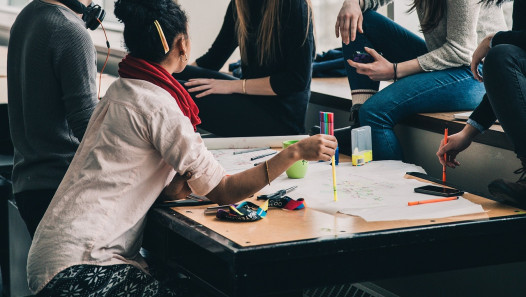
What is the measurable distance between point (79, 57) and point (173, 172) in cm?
49

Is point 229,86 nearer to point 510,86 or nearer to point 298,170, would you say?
point 298,170

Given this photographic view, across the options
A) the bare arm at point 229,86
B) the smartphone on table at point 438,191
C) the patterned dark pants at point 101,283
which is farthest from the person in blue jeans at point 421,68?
the patterned dark pants at point 101,283

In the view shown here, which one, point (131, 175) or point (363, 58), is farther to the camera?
point (363, 58)

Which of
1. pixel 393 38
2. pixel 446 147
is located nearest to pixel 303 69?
pixel 393 38

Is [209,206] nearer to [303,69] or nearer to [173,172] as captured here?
[173,172]

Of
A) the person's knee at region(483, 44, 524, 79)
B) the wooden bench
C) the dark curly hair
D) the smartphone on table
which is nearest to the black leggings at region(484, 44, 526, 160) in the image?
the person's knee at region(483, 44, 524, 79)

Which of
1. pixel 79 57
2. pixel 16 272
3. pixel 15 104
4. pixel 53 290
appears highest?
pixel 79 57

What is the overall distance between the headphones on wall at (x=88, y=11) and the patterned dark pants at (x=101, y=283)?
819mm

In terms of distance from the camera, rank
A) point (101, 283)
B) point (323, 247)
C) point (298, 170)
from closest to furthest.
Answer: point (323, 247) < point (101, 283) < point (298, 170)

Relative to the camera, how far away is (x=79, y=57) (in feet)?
5.78

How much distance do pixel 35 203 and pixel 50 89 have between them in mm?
306

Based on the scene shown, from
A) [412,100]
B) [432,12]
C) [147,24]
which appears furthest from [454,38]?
[147,24]

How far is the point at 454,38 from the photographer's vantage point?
2088mm

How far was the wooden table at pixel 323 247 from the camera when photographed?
1.15 metres
